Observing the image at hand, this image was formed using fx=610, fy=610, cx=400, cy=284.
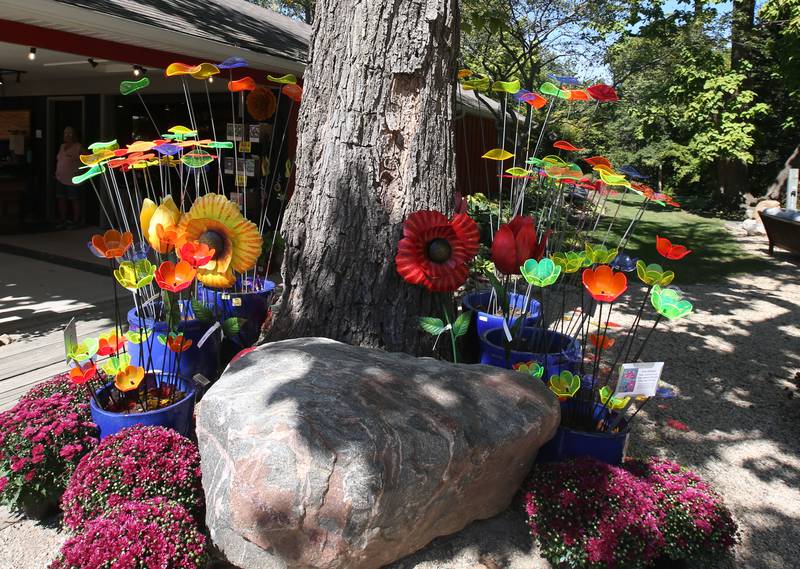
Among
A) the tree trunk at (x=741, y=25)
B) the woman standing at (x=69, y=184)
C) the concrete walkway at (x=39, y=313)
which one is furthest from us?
the tree trunk at (x=741, y=25)

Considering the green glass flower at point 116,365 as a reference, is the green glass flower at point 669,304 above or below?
above

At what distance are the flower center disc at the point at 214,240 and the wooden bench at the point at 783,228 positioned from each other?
31.1 ft

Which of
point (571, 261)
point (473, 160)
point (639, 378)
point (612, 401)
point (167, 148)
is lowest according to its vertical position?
point (612, 401)

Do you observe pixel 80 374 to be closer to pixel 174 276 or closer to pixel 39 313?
pixel 174 276

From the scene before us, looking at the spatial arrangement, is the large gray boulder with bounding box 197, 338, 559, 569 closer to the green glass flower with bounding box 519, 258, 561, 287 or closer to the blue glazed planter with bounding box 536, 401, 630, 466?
the blue glazed planter with bounding box 536, 401, 630, 466

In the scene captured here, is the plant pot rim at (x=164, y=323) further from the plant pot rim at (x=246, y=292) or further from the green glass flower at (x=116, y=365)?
the green glass flower at (x=116, y=365)

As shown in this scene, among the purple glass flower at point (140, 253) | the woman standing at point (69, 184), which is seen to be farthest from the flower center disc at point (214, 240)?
the woman standing at point (69, 184)

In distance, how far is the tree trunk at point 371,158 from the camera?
3.08 m

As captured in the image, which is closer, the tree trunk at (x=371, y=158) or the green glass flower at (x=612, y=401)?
the green glass flower at (x=612, y=401)

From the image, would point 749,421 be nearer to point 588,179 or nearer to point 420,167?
point 588,179

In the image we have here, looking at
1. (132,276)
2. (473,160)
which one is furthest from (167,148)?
(473,160)

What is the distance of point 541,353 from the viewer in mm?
3178

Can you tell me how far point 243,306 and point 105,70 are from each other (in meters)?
6.79

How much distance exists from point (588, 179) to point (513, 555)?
1.97m
